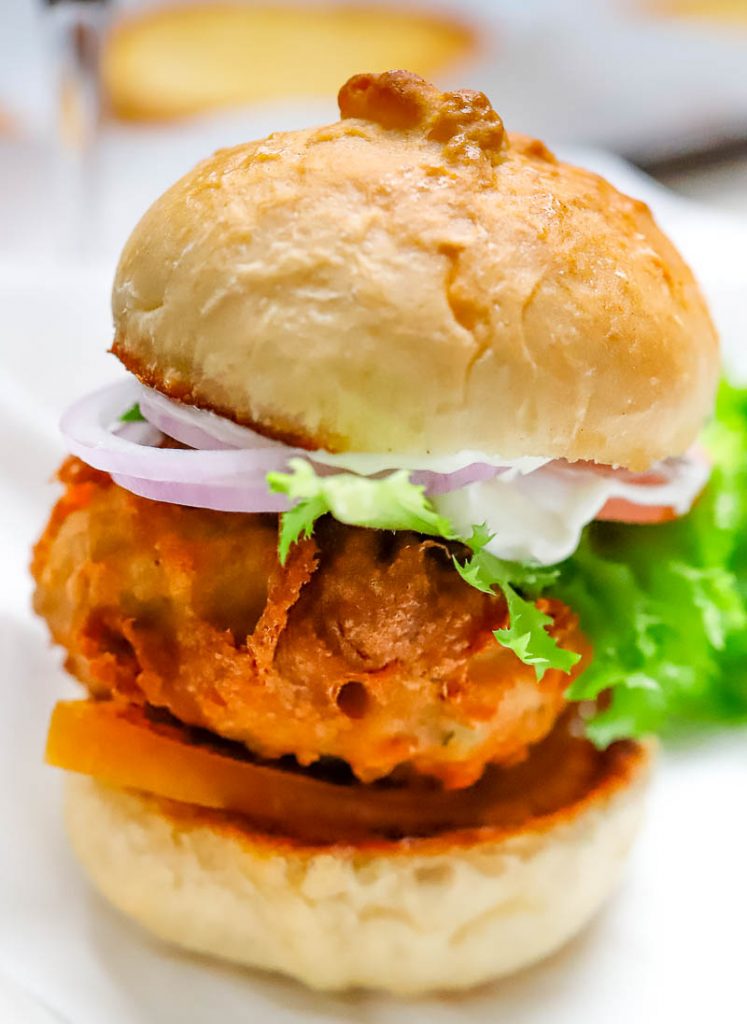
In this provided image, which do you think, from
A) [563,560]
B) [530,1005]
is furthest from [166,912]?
[563,560]

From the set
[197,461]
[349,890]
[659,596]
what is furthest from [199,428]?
[659,596]

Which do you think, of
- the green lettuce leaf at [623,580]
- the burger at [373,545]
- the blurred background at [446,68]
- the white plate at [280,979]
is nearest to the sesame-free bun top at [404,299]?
the burger at [373,545]

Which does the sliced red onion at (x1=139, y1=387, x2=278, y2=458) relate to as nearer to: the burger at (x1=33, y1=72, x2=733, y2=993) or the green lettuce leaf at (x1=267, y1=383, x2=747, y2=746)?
the burger at (x1=33, y1=72, x2=733, y2=993)

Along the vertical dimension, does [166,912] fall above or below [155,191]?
below

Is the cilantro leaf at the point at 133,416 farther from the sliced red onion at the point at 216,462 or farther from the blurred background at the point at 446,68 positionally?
the blurred background at the point at 446,68

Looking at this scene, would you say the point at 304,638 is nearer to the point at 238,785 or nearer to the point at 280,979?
the point at 238,785

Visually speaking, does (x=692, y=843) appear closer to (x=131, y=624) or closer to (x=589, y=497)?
(x=589, y=497)
